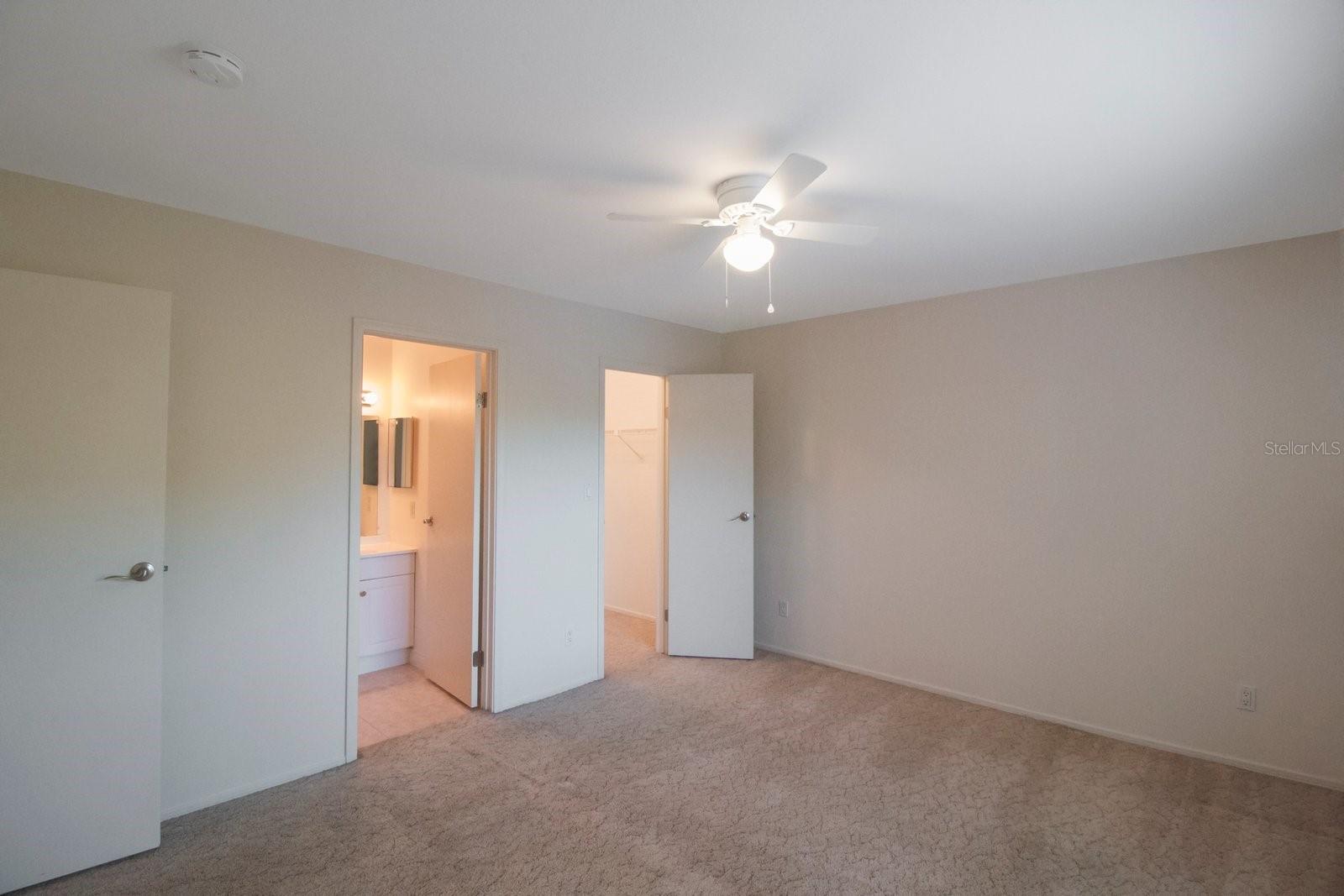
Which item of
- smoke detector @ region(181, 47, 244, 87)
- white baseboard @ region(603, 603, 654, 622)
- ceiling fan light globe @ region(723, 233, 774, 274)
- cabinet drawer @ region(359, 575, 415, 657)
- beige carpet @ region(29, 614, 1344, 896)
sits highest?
smoke detector @ region(181, 47, 244, 87)

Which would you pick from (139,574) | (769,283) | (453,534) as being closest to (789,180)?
(769,283)

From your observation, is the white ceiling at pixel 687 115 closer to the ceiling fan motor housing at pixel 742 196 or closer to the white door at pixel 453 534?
the ceiling fan motor housing at pixel 742 196

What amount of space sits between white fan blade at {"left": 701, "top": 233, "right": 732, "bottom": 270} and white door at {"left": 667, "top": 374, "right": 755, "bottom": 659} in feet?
4.69

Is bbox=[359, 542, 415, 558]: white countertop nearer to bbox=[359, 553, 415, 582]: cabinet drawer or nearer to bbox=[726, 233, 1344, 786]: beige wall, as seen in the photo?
bbox=[359, 553, 415, 582]: cabinet drawer

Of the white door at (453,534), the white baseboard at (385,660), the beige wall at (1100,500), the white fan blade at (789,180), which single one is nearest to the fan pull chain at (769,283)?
the beige wall at (1100,500)

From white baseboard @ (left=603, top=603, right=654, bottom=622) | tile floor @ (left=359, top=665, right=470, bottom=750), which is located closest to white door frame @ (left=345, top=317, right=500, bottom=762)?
tile floor @ (left=359, top=665, right=470, bottom=750)

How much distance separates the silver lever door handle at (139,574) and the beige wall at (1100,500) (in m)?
3.56

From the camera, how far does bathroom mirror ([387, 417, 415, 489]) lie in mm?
4516

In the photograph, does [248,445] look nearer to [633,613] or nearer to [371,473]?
[371,473]

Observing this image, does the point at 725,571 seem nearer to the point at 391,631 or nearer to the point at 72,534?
the point at 391,631

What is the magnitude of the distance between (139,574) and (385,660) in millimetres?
2261

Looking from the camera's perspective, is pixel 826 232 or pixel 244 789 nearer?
pixel 826 232

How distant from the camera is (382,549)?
431cm

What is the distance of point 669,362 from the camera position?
15.2ft
